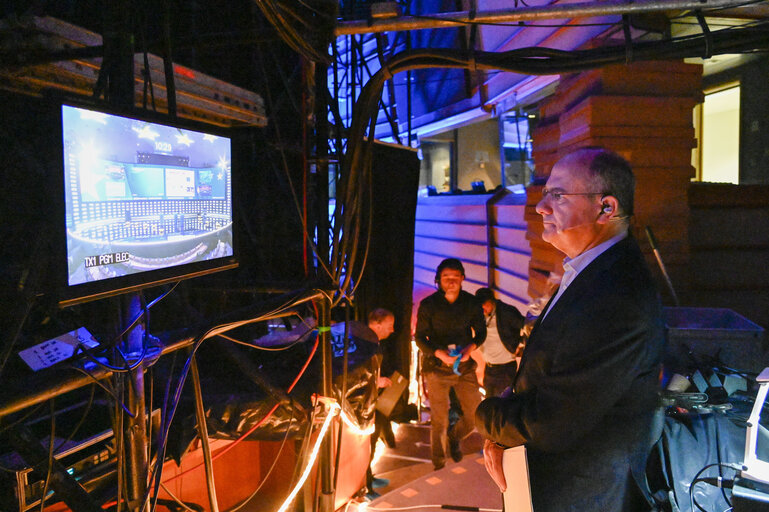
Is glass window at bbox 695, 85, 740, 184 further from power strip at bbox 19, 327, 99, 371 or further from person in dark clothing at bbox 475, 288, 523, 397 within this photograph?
power strip at bbox 19, 327, 99, 371

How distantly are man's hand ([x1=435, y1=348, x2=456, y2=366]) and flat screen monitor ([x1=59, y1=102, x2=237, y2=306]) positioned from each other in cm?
268

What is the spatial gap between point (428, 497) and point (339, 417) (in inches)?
53.4

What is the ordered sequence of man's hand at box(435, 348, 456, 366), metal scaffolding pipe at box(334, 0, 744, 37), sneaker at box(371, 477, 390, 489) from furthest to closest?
man's hand at box(435, 348, 456, 366) → sneaker at box(371, 477, 390, 489) → metal scaffolding pipe at box(334, 0, 744, 37)

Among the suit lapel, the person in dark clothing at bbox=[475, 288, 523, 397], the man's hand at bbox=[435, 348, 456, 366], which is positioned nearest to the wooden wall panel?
the person in dark clothing at bbox=[475, 288, 523, 397]

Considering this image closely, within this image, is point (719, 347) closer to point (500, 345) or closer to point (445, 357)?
point (500, 345)

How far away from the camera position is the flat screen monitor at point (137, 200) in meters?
1.32

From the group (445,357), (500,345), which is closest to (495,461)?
(445,357)

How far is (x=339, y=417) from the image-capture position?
9.12 feet

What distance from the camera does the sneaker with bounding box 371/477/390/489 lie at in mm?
4069

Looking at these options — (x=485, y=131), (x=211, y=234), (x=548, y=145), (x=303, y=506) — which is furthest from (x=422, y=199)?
(x=211, y=234)

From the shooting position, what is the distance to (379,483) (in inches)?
162

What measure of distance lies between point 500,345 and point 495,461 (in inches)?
108

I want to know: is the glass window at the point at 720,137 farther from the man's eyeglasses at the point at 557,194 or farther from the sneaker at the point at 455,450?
the man's eyeglasses at the point at 557,194

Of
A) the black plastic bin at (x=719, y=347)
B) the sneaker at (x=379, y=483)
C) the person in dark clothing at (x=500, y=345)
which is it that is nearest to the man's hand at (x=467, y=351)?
the person in dark clothing at (x=500, y=345)
